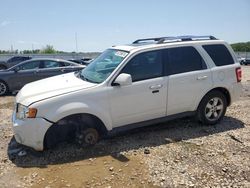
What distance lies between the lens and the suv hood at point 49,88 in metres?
4.55

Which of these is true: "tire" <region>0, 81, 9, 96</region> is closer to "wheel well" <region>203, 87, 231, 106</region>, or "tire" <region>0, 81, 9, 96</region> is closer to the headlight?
the headlight

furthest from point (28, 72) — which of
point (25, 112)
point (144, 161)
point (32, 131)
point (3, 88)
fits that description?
point (144, 161)

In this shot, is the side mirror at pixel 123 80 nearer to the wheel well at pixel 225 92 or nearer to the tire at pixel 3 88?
the wheel well at pixel 225 92

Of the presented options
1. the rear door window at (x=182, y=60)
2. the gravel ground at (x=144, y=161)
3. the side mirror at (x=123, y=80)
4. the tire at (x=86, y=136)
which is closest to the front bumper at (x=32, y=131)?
the gravel ground at (x=144, y=161)

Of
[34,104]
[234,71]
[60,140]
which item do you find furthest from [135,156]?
[234,71]

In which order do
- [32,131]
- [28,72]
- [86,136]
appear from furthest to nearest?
[28,72], [86,136], [32,131]

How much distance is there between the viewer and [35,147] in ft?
14.8

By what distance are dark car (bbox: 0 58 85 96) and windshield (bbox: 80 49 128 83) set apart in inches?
221

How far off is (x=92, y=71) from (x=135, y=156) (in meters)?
1.83

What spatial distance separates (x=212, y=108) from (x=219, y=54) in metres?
1.13

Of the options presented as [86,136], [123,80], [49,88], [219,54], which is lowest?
[86,136]

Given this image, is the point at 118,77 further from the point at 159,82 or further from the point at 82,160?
the point at 82,160

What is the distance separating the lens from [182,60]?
18.4ft

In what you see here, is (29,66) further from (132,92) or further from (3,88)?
(132,92)
